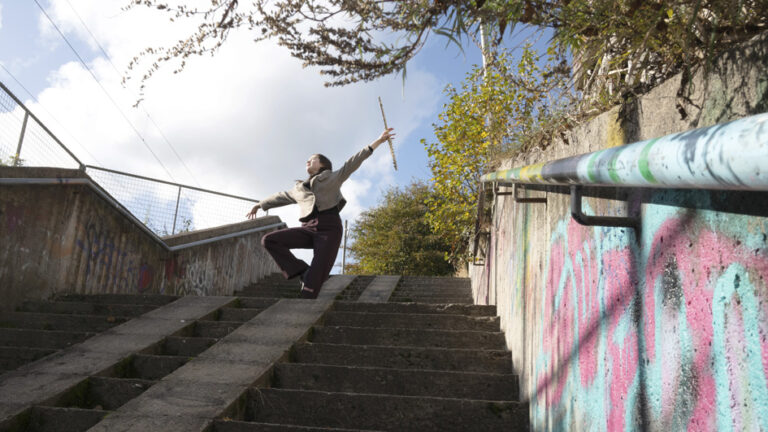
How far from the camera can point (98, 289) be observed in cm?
678

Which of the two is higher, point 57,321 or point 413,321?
point 413,321

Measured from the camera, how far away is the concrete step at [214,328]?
4762 mm

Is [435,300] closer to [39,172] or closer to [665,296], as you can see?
[39,172]

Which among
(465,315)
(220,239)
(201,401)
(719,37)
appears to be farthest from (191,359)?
(220,239)

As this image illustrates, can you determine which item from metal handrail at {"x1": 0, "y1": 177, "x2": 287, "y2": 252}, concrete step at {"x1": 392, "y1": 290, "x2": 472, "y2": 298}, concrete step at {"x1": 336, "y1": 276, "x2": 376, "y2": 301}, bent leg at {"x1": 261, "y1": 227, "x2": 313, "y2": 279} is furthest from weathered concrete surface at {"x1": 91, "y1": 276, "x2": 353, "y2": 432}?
concrete step at {"x1": 392, "y1": 290, "x2": 472, "y2": 298}

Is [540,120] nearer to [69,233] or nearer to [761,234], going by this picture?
[761,234]

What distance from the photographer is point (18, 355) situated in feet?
13.6

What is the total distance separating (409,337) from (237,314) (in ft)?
6.23

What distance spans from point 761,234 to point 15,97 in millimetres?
6818

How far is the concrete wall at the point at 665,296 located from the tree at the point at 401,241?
58.4 feet

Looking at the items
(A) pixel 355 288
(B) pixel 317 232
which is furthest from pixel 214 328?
(A) pixel 355 288

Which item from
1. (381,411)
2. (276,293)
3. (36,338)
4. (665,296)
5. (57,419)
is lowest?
(57,419)

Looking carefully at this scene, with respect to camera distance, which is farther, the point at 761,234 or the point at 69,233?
the point at 69,233

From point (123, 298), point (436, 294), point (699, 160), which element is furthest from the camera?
point (436, 294)
